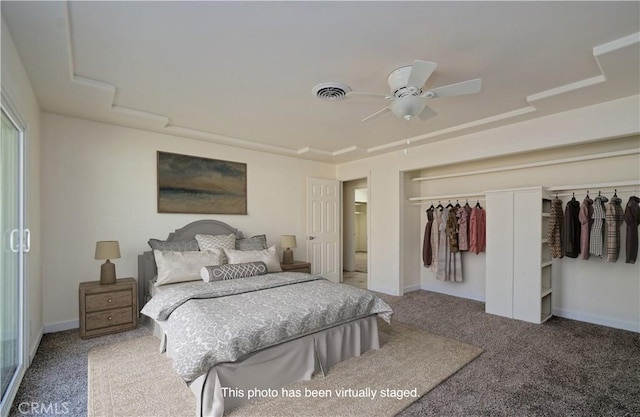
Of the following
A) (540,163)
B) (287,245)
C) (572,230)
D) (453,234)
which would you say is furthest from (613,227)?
(287,245)

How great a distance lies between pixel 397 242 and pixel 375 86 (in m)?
2.94

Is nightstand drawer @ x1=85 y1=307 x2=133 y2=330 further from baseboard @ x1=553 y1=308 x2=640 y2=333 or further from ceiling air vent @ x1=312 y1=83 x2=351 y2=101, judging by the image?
baseboard @ x1=553 y1=308 x2=640 y2=333

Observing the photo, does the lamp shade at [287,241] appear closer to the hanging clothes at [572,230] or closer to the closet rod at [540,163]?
the closet rod at [540,163]

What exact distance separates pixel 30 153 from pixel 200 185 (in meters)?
1.90

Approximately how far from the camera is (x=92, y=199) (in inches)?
143

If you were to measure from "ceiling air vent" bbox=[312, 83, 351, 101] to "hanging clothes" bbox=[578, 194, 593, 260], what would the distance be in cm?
311

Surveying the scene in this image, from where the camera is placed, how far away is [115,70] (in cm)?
250

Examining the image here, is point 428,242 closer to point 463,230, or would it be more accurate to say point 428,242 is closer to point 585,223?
point 463,230

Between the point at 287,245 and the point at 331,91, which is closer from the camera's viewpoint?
the point at 331,91

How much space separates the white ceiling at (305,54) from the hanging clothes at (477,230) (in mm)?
1477

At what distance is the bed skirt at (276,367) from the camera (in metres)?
1.94

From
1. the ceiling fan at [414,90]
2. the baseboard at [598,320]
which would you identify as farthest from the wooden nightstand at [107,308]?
the baseboard at [598,320]

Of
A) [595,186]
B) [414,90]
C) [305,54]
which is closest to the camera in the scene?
[305,54]

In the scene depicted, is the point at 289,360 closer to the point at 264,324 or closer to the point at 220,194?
the point at 264,324
